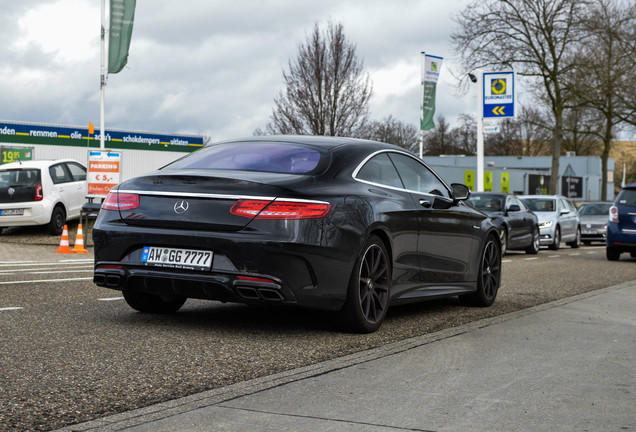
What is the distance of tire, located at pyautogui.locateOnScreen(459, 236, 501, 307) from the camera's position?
28.4 feet

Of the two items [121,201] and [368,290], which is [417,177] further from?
[121,201]

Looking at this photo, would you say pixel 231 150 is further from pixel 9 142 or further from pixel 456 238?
pixel 9 142

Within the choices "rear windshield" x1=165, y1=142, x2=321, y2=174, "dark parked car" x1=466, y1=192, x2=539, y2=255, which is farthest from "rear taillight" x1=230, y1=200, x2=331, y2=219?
"dark parked car" x1=466, y1=192, x2=539, y2=255

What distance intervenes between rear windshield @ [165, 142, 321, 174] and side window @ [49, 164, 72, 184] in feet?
47.9

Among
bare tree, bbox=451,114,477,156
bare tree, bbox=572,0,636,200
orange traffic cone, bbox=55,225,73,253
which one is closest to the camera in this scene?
orange traffic cone, bbox=55,225,73,253

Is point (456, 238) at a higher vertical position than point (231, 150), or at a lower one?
lower

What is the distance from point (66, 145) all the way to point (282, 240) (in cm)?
3658

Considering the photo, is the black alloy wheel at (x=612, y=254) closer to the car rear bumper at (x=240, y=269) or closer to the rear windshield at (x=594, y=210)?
the rear windshield at (x=594, y=210)

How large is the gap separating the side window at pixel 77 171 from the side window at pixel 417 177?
50.2ft

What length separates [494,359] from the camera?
569 centimetres

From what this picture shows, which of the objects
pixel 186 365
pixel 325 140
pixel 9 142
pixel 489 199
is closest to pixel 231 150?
pixel 325 140

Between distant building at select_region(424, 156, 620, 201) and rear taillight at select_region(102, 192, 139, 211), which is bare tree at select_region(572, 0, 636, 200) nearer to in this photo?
distant building at select_region(424, 156, 620, 201)

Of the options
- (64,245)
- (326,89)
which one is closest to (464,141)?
(326,89)

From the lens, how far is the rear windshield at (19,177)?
20047 millimetres
